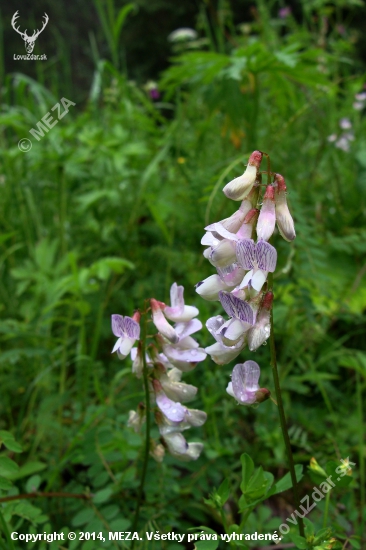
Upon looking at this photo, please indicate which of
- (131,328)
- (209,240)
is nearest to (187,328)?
(131,328)

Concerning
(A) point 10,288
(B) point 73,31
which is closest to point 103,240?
(A) point 10,288

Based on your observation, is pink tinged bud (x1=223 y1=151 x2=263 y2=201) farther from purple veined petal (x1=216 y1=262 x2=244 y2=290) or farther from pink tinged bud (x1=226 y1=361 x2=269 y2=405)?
pink tinged bud (x1=226 y1=361 x2=269 y2=405)

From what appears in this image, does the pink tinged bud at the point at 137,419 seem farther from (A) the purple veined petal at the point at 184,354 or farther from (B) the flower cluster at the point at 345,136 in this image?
(B) the flower cluster at the point at 345,136

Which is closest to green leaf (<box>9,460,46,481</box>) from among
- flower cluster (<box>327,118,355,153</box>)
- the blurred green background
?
the blurred green background

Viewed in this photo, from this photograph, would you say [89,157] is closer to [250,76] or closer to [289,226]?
[250,76]

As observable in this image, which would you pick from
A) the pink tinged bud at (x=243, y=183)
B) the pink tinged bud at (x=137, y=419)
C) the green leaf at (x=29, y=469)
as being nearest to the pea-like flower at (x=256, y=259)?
the pink tinged bud at (x=243, y=183)

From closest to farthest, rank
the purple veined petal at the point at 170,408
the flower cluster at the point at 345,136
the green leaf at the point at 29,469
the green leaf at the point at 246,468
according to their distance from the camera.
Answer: the green leaf at the point at 246,468 < the purple veined petal at the point at 170,408 < the green leaf at the point at 29,469 < the flower cluster at the point at 345,136

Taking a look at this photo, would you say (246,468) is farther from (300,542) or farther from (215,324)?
(215,324)
